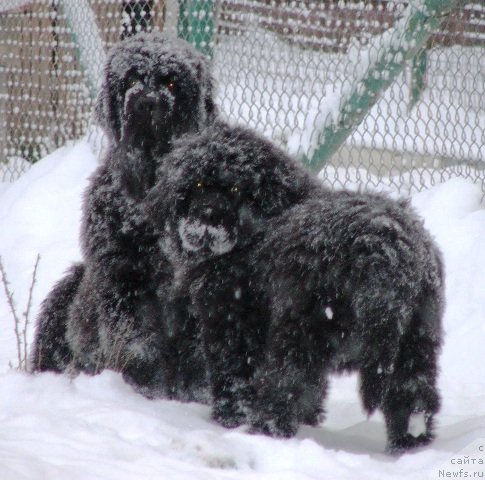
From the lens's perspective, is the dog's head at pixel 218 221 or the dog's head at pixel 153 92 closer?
the dog's head at pixel 218 221

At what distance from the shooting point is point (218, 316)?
3.71 metres

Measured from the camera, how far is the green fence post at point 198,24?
20.5 ft

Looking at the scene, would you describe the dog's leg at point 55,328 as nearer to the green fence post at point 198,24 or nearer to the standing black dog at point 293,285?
the standing black dog at point 293,285

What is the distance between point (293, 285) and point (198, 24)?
3.33 m

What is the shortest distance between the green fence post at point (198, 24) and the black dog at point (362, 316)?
3077 mm

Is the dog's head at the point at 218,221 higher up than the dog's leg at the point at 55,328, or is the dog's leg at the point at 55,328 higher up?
the dog's head at the point at 218,221

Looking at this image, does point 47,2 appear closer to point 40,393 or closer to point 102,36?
point 102,36

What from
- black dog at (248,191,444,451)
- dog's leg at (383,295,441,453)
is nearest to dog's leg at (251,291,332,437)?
black dog at (248,191,444,451)

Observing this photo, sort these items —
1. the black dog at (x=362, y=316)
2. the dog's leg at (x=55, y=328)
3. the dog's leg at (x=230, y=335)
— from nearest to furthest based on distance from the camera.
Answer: the black dog at (x=362, y=316), the dog's leg at (x=230, y=335), the dog's leg at (x=55, y=328)

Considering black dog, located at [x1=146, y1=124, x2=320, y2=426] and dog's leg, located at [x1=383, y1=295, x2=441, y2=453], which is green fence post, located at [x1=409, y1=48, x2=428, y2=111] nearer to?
black dog, located at [x1=146, y1=124, x2=320, y2=426]

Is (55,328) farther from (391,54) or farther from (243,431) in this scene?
(391,54)

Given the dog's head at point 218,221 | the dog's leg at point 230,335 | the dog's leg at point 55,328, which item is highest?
the dog's head at point 218,221

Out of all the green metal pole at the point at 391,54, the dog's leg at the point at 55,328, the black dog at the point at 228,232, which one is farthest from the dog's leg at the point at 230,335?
the green metal pole at the point at 391,54

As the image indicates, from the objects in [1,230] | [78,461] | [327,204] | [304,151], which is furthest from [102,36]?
[78,461]
